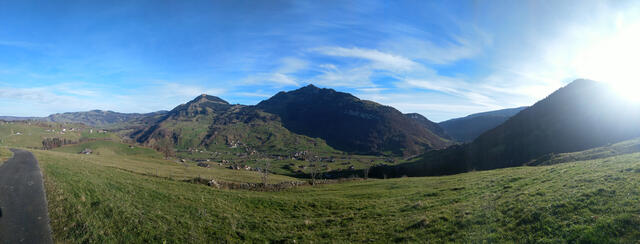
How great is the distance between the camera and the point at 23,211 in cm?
1700

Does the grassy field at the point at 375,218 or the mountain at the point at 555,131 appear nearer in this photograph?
the grassy field at the point at 375,218

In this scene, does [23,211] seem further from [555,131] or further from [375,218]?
[555,131]

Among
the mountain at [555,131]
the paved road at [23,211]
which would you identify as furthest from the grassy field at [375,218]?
the mountain at [555,131]

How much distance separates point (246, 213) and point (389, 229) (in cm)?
1442

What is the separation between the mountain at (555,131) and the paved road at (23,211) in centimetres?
13367

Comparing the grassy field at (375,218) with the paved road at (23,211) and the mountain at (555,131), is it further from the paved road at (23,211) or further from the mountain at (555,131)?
the mountain at (555,131)

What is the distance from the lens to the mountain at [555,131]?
342ft

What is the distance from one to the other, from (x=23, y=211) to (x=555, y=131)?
18232 centimetres

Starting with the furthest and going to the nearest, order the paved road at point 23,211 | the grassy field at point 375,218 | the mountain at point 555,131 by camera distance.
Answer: the mountain at point 555,131 < the paved road at point 23,211 < the grassy field at point 375,218

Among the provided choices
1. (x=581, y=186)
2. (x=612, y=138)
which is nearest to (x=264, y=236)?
(x=581, y=186)

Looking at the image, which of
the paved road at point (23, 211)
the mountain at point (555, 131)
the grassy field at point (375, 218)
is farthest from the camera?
the mountain at point (555, 131)

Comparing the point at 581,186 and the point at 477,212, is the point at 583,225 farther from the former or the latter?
the point at 581,186

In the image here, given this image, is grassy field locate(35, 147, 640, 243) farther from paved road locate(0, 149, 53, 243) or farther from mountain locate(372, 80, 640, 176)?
mountain locate(372, 80, 640, 176)

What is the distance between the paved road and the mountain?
13367cm
